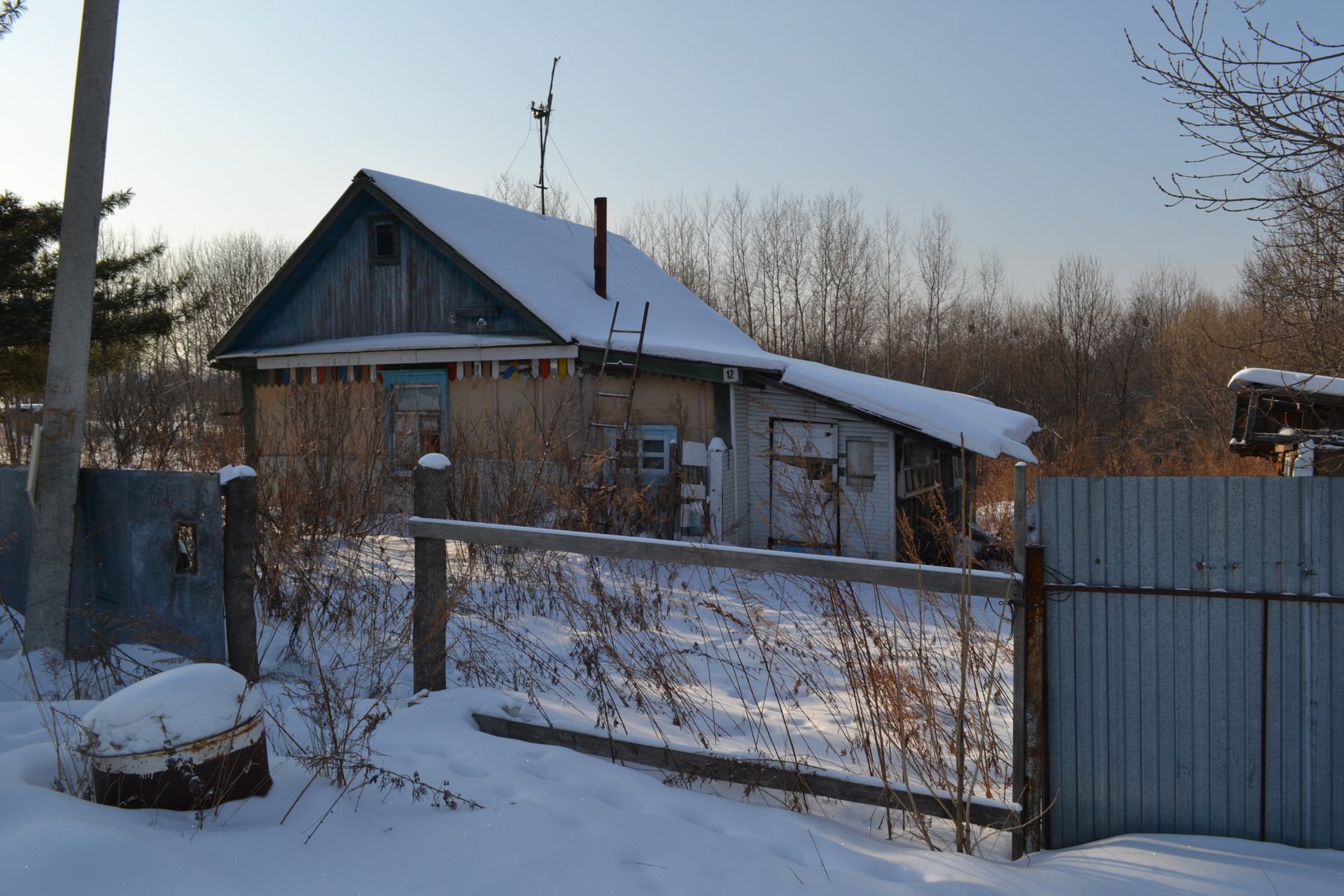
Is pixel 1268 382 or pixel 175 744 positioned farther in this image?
pixel 1268 382

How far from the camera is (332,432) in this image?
8.12 meters

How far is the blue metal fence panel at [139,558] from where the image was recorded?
15.8 feet

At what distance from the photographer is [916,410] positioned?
33.7 ft

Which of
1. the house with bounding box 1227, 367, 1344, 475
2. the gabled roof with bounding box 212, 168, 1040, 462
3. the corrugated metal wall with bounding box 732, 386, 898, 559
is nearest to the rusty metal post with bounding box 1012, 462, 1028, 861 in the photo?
the house with bounding box 1227, 367, 1344, 475

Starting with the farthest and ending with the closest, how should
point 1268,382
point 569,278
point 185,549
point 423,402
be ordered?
point 569,278
point 423,402
point 1268,382
point 185,549

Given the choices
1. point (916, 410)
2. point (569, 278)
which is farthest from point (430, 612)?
point (569, 278)

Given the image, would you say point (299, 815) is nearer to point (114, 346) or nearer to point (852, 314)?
point (114, 346)

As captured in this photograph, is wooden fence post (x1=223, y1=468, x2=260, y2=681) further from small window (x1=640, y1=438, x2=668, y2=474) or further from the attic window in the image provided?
the attic window

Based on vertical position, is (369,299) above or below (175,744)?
above

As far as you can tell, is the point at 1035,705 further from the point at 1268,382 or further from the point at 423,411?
the point at 423,411

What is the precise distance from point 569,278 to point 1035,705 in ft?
41.1

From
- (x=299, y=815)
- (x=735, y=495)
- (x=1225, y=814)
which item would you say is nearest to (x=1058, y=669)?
(x=1225, y=814)

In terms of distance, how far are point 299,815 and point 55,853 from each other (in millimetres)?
820

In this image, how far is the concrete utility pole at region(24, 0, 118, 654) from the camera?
5.02 m
